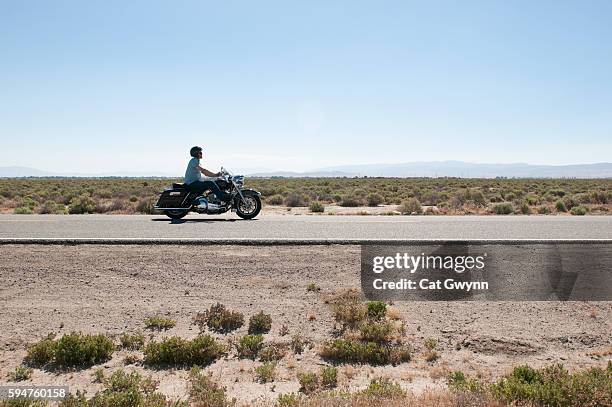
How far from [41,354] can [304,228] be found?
7233 millimetres

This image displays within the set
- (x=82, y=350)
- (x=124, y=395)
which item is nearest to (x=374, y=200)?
(x=82, y=350)

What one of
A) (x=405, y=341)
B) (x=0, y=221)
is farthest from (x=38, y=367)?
(x=0, y=221)

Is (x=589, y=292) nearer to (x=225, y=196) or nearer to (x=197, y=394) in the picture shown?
(x=197, y=394)

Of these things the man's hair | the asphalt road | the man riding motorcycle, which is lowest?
the asphalt road

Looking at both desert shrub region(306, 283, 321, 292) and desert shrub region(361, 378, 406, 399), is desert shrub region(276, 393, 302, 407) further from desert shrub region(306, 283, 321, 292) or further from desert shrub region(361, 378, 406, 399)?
desert shrub region(306, 283, 321, 292)

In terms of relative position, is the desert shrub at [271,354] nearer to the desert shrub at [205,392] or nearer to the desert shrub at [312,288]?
the desert shrub at [205,392]

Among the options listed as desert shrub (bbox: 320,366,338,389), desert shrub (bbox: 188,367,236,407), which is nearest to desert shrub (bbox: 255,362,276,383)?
desert shrub (bbox: 188,367,236,407)

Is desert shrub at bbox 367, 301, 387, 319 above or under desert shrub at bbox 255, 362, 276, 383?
above

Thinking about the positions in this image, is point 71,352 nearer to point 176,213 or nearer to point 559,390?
point 559,390

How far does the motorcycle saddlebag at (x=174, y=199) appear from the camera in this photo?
14328 millimetres

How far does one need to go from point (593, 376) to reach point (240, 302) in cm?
497

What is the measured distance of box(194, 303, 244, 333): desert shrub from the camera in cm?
719

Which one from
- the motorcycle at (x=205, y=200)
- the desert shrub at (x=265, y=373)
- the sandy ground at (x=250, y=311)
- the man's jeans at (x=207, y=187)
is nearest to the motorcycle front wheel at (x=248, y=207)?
the motorcycle at (x=205, y=200)

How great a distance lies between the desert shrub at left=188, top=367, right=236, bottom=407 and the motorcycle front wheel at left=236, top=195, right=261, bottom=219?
8.94 meters
